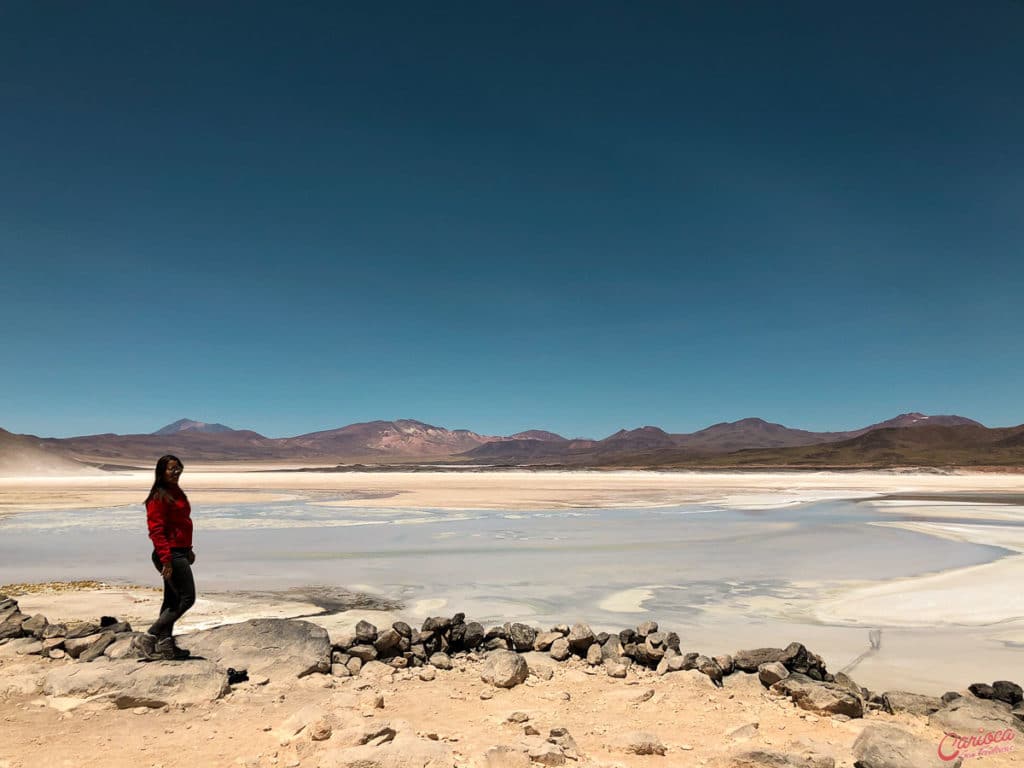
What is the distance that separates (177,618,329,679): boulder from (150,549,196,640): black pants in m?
0.41

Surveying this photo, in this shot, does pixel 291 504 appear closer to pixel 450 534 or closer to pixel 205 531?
pixel 205 531

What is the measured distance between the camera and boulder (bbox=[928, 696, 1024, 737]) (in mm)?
5984

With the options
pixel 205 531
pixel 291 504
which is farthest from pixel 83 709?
pixel 291 504

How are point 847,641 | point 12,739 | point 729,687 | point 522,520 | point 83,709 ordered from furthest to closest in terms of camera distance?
point 522,520 < point 847,641 < point 729,687 < point 83,709 < point 12,739

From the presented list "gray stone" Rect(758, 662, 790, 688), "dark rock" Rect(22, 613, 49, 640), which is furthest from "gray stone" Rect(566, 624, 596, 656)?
"dark rock" Rect(22, 613, 49, 640)

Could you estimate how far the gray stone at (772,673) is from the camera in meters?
6.94

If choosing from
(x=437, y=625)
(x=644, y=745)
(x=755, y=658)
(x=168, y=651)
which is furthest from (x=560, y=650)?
(x=168, y=651)

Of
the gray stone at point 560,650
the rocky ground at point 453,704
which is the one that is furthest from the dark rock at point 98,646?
the gray stone at point 560,650

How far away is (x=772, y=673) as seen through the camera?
22.9 feet

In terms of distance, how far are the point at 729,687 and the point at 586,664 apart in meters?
1.63

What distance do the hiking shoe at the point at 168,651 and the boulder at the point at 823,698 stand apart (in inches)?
247

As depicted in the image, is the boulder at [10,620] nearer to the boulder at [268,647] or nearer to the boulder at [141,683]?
the boulder at [141,683]

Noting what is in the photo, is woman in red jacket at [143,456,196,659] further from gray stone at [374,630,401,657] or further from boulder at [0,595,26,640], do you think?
boulder at [0,595,26,640]

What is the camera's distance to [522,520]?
27203 millimetres
